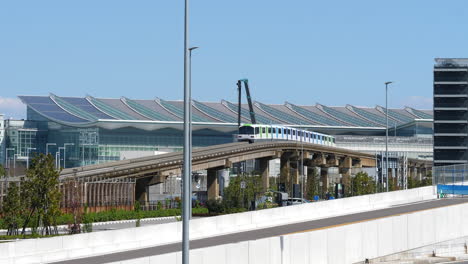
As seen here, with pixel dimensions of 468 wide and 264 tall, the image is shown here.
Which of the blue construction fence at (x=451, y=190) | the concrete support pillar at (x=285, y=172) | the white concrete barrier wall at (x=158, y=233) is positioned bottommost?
the white concrete barrier wall at (x=158, y=233)

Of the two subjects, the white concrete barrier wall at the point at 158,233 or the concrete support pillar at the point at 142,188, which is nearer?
the white concrete barrier wall at the point at 158,233

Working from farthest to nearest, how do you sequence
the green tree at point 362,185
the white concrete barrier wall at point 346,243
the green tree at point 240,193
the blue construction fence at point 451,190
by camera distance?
1. the green tree at point 362,185
2. the green tree at point 240,193
3. the blue construction fence at point 451,190
4. the white concrete barrier wall at point 346,243

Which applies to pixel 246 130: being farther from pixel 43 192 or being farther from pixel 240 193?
pixel 43 192

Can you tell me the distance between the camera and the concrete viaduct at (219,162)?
3748 inches

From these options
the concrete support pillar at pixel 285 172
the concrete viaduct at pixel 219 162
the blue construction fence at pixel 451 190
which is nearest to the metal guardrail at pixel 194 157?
the concrete viaduct at pixel 219 162

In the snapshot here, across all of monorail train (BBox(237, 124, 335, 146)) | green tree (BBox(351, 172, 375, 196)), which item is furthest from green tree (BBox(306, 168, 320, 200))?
monorail train (BBox(237, 124, 335, 146))

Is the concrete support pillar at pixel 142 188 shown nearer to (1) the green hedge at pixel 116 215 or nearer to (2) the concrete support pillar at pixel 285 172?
(1) the green hedge at pixel 116 215

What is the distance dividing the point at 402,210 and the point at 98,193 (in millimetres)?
30440

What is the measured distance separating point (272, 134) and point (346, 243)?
10489 centimetres

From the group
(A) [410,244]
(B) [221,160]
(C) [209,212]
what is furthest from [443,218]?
(B) [221,160]

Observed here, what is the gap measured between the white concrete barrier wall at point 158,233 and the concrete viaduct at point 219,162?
24.6 meters

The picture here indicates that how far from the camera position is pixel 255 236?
4822 centimetres

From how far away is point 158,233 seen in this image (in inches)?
1817

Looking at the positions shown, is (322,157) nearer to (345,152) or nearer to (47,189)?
(345,152)
